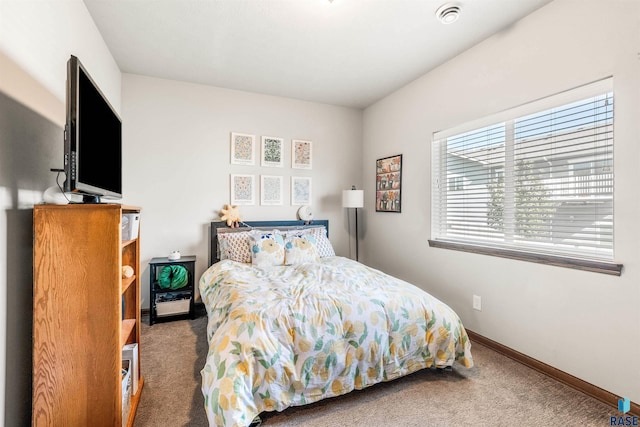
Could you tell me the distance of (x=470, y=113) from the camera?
2645 millimetres

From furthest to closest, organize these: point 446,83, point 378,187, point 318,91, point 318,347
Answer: point 378,187 < point 318,91 < point 446,83 < point 318,347

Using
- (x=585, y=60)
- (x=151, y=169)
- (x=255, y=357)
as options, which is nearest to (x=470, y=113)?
(x=585, y=60)

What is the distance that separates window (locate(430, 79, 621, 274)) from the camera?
1841 mm

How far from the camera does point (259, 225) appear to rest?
3.64 m

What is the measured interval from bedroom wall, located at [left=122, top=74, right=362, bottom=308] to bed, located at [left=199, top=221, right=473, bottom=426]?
1.26m

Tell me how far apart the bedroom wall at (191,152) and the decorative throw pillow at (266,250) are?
68 cm

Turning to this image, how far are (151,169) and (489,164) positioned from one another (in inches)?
136

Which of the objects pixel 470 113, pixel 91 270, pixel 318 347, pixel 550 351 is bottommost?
pixel 550 351

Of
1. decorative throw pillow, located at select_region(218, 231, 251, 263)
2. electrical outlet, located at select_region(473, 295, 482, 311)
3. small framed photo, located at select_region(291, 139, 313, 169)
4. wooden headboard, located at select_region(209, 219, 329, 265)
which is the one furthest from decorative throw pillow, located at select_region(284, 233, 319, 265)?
electrical outlet, located at select_region(473, 295, 482, 311)

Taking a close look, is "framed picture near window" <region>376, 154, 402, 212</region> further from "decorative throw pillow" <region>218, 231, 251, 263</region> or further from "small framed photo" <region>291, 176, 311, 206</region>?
"decorative throw pillow" <region>218, 231, 251, 263</region>

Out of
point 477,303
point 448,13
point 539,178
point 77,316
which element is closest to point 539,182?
point 539,178

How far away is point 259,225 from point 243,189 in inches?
19.4

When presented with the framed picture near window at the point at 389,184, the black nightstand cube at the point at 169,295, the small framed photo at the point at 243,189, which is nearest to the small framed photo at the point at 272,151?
the small framed photo at the point at 243,189

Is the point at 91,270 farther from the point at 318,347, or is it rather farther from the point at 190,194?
the point at 190,194
